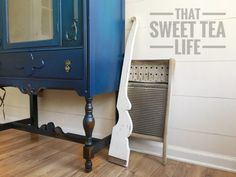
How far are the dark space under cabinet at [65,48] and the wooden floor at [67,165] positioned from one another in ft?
0.40

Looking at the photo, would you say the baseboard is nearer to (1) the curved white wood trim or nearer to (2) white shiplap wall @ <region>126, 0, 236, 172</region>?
(2) white shiplap wall @ <region>126, 0, 236, 172</region>

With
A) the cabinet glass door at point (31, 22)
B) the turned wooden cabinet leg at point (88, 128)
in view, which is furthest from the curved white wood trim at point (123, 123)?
the cabinet glass door at point (31, 22)

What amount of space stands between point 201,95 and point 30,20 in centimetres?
132

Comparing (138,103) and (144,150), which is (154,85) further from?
(144,150)

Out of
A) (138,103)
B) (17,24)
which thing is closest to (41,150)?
(138,103)

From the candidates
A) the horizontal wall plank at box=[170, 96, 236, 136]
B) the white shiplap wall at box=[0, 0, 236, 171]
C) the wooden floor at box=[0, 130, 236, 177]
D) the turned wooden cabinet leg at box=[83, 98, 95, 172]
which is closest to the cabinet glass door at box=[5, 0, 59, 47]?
the turned wooden cabinet leg at box=[83, 98, 95, 172]

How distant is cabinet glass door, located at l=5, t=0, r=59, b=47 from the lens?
1.41 metres

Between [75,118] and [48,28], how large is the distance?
2.94 feet

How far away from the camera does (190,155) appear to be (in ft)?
4.91

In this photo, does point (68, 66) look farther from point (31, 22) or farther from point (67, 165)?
point (67, 165)

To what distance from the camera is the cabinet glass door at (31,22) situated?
1405 millimetres

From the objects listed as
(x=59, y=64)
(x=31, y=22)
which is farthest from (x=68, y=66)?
(x=31, y=22)

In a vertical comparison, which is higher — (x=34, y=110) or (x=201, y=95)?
(x=201, y=95)

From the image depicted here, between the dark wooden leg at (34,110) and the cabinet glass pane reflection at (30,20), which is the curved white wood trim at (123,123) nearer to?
the cabinet glass pane reflection at (30,20)
